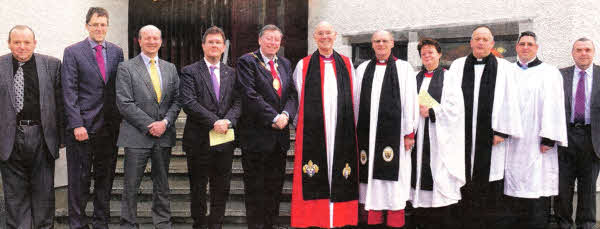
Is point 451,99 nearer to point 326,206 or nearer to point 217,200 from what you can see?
point 326,206

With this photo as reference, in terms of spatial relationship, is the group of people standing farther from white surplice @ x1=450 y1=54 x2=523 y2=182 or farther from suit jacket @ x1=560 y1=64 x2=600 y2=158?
suit jacket @ x1=560 y1=64 x2=600 y2=158

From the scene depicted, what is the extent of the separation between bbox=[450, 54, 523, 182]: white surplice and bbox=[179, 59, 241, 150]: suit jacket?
A: 6.78 feet

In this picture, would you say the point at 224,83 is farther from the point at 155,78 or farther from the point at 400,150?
the point at 400,150

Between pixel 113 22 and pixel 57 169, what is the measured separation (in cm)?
229

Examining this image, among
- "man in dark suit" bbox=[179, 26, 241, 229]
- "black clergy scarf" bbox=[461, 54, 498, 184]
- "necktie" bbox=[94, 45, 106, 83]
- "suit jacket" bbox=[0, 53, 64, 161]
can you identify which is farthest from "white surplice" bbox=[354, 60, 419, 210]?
"suit jacket" bbox=[0, 53, 64, 161]

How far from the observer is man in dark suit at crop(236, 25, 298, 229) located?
419 centimetres

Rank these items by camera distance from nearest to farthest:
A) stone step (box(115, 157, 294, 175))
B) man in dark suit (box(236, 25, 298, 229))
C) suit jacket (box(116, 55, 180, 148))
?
suit jacket (box(116, 55, 180, 148)), man in dark suit (box(236, 25, 298, 229)), stone step (box(115, 157, 294, 175))

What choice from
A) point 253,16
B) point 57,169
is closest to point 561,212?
point 253,16

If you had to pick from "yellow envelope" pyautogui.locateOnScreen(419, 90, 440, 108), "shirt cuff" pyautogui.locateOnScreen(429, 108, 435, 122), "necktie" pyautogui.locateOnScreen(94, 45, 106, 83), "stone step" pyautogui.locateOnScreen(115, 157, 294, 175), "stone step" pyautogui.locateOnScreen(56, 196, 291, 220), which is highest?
"necktie" pyautogui.locateOnScreen(94, 45, 106, 83)

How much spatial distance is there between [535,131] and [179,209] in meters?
3.59

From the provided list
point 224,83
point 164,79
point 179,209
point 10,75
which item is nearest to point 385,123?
point 224,83

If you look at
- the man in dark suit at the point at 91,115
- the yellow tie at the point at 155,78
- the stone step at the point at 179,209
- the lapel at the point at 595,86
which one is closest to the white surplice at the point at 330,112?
the stone step at the point at 179,209

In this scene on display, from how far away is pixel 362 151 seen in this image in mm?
4410

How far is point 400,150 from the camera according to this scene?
4301 mm
